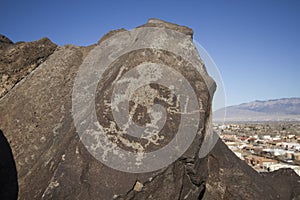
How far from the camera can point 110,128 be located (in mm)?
4023

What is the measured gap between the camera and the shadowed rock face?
3.77 m

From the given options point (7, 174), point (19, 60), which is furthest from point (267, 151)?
point (7, 174)

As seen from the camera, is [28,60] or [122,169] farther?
[28,60]

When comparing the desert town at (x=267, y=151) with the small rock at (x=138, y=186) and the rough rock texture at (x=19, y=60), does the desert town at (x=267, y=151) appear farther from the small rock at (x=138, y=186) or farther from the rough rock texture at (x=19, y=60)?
the rough rock texture at (x=19, y=60)

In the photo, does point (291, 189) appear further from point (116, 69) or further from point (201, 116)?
point (116, 69)

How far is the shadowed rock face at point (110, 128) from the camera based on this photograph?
3.77 metres

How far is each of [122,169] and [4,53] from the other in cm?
340

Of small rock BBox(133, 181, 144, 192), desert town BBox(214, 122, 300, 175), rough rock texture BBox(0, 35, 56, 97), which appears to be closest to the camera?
small rock BBox(133, 181, 144, 192)

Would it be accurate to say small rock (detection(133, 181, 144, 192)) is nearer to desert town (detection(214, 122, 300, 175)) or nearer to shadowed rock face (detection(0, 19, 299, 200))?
shadowed rock face (detection(0, 19, 299, 200))

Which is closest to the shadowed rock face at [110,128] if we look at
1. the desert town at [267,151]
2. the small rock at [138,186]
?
the small rock at [138,186]

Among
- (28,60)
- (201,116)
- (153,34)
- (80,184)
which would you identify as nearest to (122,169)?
(80,184)

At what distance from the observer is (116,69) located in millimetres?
4645

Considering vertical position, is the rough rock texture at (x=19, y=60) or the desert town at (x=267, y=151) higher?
the rough rock texture at (x=19, y=60)

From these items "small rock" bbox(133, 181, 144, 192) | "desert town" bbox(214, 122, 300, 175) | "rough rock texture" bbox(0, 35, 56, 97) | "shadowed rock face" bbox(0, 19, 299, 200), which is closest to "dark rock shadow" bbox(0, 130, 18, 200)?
"shadowed rock face" bbox(0, 19, 299, 200)
